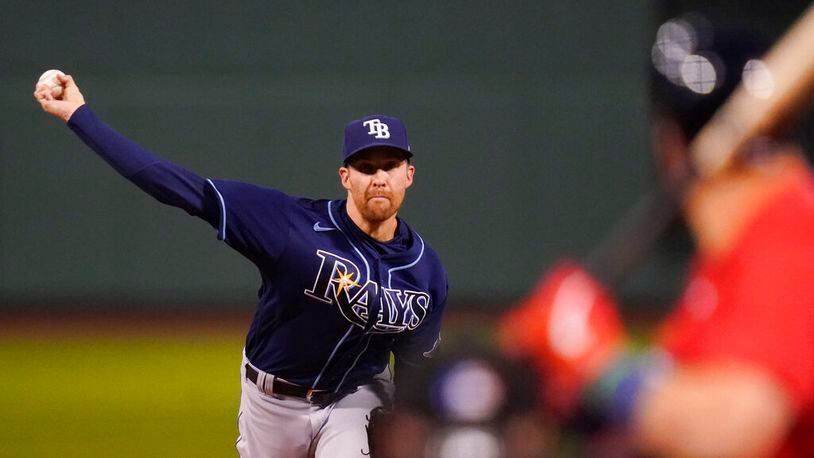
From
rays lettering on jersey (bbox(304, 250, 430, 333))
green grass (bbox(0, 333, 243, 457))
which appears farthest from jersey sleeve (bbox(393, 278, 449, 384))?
green grass (bbox(0, 333, 243, 457))

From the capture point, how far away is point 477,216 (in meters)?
9.27

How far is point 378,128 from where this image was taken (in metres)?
3.86

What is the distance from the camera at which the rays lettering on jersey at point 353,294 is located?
3.66 meters

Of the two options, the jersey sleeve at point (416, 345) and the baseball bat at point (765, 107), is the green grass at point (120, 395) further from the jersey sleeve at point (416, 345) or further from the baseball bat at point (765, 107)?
the baseball bat at point (765, 107)

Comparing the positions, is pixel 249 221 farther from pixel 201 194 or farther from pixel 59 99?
pixel 59 99

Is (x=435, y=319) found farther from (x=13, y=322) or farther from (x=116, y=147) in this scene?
(x=13, y=322)

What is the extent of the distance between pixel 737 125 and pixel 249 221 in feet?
7.67

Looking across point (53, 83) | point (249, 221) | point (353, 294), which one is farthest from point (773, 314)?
point (53, 83)

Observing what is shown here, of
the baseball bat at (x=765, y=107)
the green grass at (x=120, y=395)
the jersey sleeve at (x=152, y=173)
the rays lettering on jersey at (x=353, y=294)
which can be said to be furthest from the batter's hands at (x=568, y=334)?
the green grass at (x=120, y=395)

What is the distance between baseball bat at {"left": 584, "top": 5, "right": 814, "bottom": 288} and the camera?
1441 millimetres

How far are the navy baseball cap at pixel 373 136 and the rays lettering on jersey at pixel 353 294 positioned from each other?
1.35ft

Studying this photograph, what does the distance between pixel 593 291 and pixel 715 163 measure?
0.89 ft

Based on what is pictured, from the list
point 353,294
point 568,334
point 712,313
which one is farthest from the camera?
point 353,294

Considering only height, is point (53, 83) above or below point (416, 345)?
above
